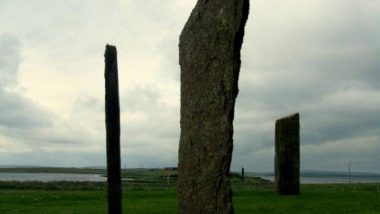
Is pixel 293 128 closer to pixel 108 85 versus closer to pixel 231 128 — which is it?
pixel 108 85

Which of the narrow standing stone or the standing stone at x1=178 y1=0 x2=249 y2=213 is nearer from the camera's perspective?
the standing stone at x1=178 y1=0 x2=249 y2=213

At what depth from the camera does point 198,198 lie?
31.3 ft

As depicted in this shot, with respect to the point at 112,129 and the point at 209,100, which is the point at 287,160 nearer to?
the point at 112,129

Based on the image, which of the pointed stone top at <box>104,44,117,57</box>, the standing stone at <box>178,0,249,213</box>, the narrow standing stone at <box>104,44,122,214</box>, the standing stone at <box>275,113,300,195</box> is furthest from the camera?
the standing stone at <box>275,113,300,195</box>

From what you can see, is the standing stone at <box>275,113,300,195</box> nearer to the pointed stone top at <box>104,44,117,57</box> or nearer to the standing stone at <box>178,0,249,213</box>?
the pointed stone top at <box>104,44,117,57</box>

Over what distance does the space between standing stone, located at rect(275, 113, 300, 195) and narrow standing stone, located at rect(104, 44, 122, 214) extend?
43.2 feet

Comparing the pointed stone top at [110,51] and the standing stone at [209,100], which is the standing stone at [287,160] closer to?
the pointed stone top at [110,51]

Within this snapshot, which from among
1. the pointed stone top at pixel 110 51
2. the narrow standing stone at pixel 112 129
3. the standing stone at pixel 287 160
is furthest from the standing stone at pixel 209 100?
the standing stone at pixel 287 160

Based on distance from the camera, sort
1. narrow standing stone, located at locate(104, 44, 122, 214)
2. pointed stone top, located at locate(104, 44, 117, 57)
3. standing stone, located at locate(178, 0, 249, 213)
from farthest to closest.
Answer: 1. pointed stone top, located at locate(104, 44, 117, 57)
2. narrow standing stone, located at locate(104, 44, 122, 214)
3. standing stone, located at locate(178, 0, 249, 213)

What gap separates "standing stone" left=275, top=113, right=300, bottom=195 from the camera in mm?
27562

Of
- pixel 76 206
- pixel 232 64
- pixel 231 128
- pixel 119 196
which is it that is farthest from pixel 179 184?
pixel 76 206

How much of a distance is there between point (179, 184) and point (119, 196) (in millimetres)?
5885

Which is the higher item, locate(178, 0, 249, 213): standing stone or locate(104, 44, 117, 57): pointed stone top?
locate(104, 44, 117, 57): pointed stone top

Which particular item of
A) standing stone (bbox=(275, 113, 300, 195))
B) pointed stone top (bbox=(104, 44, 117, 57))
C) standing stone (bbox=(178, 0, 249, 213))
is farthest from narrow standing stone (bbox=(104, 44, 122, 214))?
standing stone (bbox=(275, 113, 300, 195))
